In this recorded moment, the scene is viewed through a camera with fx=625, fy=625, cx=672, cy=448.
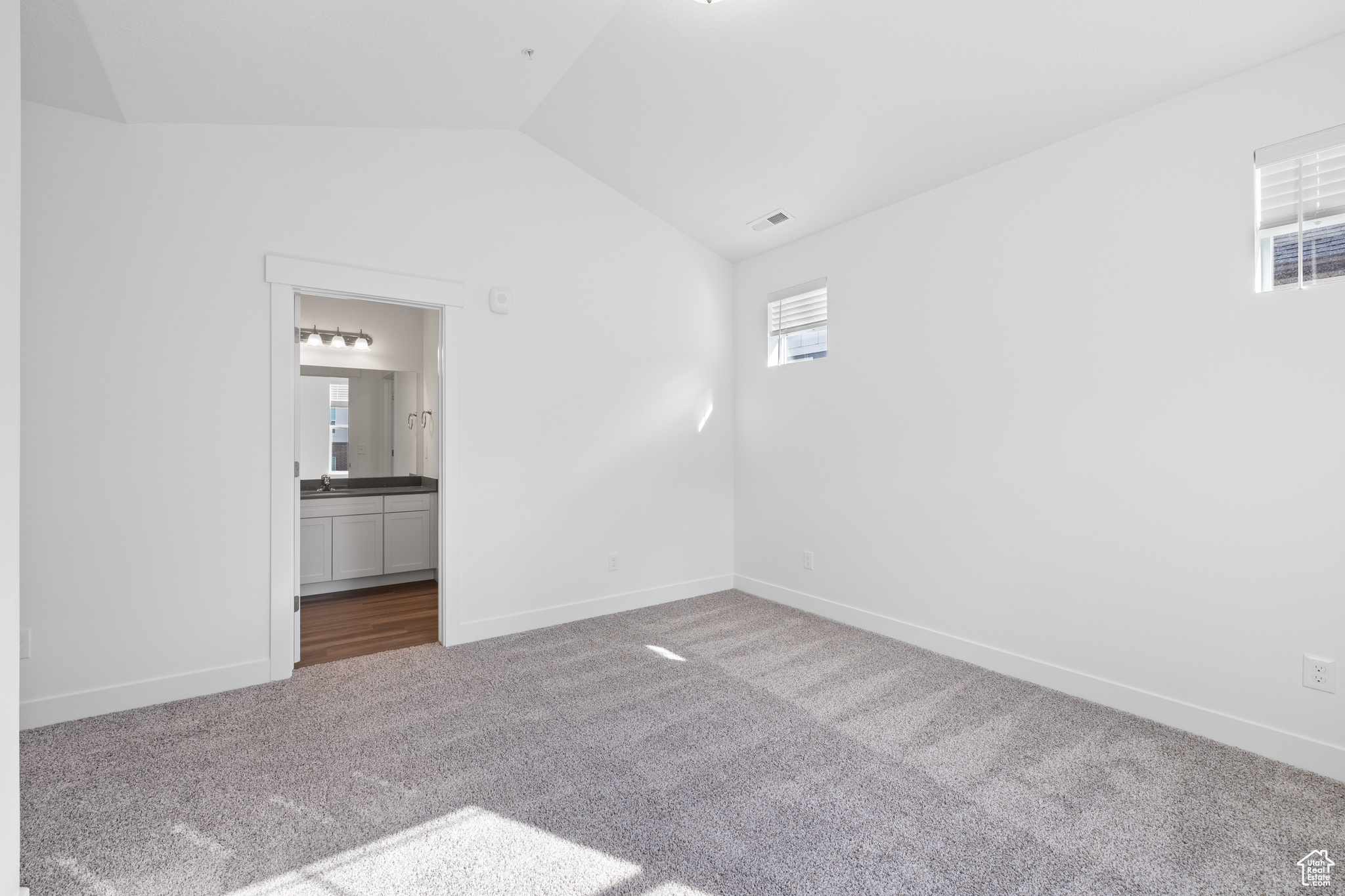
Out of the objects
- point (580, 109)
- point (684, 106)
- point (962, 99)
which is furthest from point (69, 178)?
point (962, 99)

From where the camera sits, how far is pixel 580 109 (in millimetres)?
3475

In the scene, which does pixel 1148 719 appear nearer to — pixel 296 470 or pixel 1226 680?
pixel 1226 680

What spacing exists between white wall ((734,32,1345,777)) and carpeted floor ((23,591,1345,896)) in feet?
1.11

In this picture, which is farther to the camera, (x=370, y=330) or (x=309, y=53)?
(x=370, y=330)

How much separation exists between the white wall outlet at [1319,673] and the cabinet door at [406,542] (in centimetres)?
527

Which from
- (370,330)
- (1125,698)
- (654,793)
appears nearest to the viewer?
(654,793)

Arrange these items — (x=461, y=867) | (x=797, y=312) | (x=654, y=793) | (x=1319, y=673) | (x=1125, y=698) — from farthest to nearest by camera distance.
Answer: (x=797, y=312) → (x=1125, y=698) → (x=1319, y=673) → (x=654, y=793) → (x=461, y=867)

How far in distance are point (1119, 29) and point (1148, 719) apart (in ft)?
9.10

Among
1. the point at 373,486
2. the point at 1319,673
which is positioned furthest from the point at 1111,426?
the point at 373,486

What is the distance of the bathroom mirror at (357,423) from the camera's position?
5.29m

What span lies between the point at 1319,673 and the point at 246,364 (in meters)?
4.64

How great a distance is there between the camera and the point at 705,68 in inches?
116

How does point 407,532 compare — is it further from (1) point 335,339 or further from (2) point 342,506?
(1) point 335,339

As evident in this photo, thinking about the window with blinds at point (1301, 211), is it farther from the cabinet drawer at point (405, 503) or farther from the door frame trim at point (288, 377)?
the cabinet drawer at point (405, 503)
